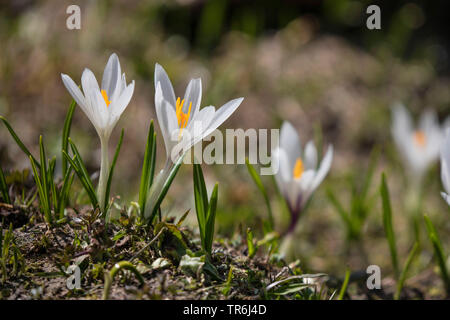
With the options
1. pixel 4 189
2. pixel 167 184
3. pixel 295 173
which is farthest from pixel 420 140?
pixel 4 189

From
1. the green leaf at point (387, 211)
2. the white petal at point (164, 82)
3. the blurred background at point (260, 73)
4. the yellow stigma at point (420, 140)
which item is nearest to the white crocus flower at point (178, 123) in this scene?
the white petal at point (164, 82)

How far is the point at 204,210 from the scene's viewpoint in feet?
3.91

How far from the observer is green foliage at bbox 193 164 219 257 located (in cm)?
115

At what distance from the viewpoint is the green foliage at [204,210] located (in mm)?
1150

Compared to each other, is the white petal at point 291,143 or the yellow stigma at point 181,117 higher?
the yellow stigma at point 181,117

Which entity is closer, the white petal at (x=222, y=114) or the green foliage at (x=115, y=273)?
the green foliage at (x=115, y=273)

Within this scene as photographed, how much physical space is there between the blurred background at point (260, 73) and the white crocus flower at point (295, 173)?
1.76ft

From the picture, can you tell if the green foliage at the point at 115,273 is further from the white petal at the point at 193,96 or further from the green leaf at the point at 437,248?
the green leaf at the point at 437,248

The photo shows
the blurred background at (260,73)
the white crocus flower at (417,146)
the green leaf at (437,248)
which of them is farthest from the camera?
the blurred background at (260,73)

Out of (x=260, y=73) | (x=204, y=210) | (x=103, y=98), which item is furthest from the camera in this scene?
(x=260, y=73)

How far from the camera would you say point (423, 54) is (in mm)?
3627

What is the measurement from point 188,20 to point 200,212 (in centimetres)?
281

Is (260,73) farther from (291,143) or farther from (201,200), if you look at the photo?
(201,200)

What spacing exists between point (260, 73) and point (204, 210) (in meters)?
2.36
